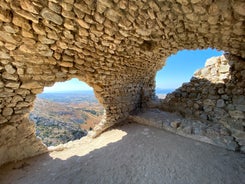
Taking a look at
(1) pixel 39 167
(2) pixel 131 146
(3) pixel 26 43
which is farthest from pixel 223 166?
(3) pixel 26 43

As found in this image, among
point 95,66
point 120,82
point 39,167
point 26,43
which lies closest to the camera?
point 26,43

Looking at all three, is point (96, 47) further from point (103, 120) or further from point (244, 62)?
point (244, 62)

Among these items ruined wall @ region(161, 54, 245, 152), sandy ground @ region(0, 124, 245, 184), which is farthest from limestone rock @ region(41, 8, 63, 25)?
ruined wall @ region(161, 54, 245, 152)

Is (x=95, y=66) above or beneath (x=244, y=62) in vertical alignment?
beneath

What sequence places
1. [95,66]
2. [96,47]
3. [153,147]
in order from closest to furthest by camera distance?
[96,47] → [153,147] → [95,66]

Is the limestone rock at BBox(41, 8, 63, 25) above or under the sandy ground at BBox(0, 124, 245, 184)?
above

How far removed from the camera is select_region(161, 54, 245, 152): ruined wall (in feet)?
11.8

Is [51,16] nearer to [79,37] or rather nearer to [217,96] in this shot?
[79,37]

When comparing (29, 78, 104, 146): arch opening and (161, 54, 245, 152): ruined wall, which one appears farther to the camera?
(29, 78, 104, 146): arch opening

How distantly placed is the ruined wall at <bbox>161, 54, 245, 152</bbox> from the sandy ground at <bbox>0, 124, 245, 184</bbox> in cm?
99

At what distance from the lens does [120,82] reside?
4438 mm

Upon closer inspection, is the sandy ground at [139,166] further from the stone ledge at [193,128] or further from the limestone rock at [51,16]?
the limestone rock at [51,16]

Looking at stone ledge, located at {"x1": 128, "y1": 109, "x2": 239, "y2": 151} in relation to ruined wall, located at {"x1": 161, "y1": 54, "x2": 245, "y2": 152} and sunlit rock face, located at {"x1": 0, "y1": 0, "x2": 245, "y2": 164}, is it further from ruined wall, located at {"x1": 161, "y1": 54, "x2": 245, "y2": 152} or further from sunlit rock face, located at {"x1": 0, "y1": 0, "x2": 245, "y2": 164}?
sunlit rock face, located at {"x1": 0, "y1": 0, "x2": 245, "y2": 164}

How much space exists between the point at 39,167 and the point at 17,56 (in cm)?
214
